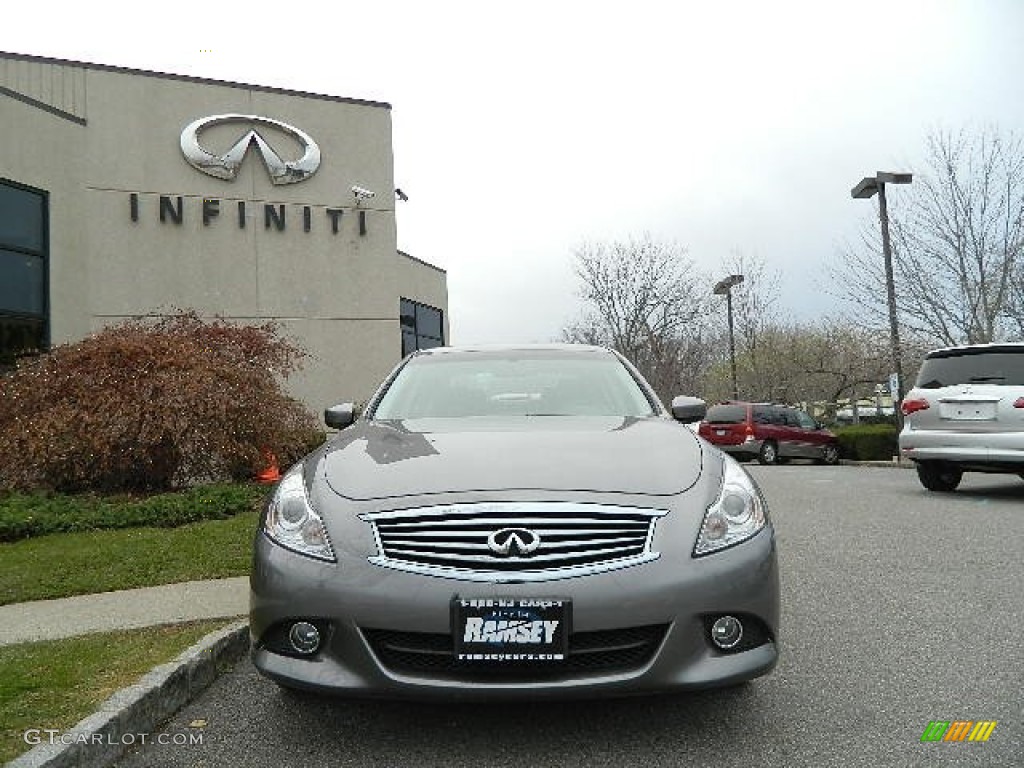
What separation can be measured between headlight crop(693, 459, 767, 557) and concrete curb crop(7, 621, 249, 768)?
2.08m

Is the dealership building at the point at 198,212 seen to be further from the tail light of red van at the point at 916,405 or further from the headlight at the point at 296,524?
the headlight at the point at 296,524

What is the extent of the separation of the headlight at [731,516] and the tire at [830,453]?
19.1m

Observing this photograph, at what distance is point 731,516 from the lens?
3.16 meters

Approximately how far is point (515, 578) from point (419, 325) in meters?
22.5

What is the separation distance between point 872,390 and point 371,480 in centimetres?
4167

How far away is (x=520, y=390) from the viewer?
15.4 ft

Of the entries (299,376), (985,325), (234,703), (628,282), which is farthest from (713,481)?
(628,282)

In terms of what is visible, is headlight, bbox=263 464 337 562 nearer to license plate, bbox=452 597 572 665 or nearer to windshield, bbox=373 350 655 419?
license plate, bbox=452 597 572 665

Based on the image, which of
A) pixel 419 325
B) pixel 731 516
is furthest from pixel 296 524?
pixel 419 325

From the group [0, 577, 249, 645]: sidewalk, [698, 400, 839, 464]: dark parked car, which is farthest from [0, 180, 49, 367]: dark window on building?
[698, 400, 839, 464]: dark parked car

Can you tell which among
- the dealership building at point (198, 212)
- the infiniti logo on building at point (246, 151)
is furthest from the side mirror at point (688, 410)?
the infiniti logo on building at point (246, 151)

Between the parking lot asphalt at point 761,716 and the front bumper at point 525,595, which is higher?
the front bumper at point 525,595

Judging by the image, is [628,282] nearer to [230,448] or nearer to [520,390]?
[230,448]

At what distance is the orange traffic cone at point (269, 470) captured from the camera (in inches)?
416
